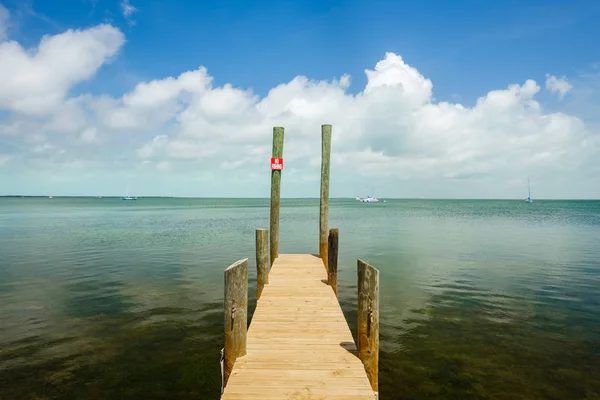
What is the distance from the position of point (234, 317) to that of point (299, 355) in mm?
1100

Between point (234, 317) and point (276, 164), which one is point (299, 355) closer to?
point (234, 317)

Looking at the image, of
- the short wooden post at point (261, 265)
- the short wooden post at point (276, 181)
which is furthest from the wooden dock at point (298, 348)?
the short wooden post at point (276, 181)

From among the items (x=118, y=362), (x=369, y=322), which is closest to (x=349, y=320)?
(x=369, y=322)

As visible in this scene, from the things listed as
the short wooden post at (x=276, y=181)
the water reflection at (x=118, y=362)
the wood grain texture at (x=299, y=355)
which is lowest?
the water reflection at (x=118, y=362)

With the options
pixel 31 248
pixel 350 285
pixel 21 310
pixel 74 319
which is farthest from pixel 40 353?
pixel 31 248

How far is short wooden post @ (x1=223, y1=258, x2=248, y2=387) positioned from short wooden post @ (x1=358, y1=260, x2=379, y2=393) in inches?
67.2

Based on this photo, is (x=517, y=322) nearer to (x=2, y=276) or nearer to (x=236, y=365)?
(x=236, y=365)

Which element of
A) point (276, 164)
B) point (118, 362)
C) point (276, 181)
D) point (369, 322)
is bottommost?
point (118, 362)

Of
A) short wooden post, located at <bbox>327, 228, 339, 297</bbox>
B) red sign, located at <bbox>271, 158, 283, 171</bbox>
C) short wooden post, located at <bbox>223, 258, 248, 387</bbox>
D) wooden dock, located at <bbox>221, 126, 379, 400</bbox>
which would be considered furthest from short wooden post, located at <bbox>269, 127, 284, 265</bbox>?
short wooden post, located at <bbox>223, 258, 248, 387</bbox>

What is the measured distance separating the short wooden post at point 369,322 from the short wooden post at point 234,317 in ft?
5.60

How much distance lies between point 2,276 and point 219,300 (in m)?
10.4

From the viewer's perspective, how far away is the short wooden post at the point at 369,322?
5.18 metres

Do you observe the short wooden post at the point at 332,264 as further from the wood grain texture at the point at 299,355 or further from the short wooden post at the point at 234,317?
the short wooden post at the point at 234,317

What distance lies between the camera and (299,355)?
17.4 feet
